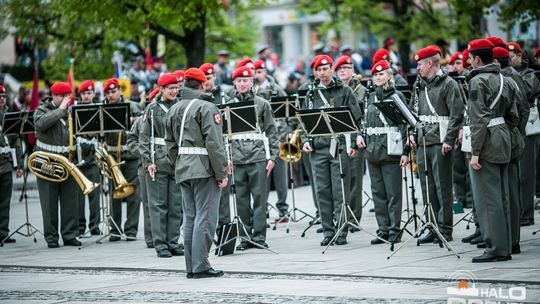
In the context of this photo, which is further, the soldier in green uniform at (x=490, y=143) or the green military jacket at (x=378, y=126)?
the green military jacket at (x=378, y=126)

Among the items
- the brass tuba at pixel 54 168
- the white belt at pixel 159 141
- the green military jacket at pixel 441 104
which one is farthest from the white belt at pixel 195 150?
the brass tuba at pixel 54 168

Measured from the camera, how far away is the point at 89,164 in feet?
65.0

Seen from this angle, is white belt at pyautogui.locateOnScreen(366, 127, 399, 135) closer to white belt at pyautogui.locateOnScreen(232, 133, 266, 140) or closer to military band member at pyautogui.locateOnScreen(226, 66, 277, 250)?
military band member at pyautogui.locateOnScreen(226, 66, 277, 250)

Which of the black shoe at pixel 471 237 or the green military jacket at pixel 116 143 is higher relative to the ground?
the green military jacket at pixel 116 143

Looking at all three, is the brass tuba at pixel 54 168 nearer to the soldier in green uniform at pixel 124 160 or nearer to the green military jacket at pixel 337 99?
the soldier in green uniform at pixel 124 160

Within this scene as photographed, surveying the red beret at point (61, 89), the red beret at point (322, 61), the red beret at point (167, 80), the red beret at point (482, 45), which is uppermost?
the red beret at point (482, 45)

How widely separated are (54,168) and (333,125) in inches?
189

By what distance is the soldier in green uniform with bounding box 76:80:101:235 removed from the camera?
19.5 meters

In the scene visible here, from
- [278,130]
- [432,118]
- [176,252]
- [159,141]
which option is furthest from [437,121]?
[278,130]

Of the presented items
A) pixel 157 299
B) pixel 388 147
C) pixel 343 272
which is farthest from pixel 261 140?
pixel 157 299

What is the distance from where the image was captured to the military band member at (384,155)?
1639cm

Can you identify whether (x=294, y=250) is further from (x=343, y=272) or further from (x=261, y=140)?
(x=343, y=272)

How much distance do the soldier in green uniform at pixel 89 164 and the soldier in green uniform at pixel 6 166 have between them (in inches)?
44.0

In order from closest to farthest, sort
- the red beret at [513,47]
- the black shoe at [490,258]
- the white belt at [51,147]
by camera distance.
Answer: the black shoe at [490,258] < the red beret at [513,47] < the white belt at [51,147]
